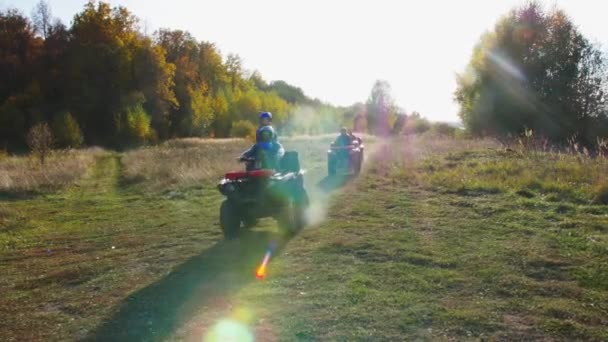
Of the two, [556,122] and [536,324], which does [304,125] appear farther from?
[536,324]

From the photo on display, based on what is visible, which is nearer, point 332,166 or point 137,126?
point 332,166

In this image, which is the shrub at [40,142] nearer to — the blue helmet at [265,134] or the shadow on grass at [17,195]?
the shadow on grass at [17,195]

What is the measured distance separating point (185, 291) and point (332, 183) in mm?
9457

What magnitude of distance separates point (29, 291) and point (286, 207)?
150 inches

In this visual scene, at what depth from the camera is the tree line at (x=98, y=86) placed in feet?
162

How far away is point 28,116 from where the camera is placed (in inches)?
1943

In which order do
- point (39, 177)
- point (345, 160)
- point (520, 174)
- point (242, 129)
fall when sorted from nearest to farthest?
point (520, 174) < point (345, 160) < point (39, 177) < point (242, 129)

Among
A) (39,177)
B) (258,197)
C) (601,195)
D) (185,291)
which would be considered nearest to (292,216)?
(258,197)

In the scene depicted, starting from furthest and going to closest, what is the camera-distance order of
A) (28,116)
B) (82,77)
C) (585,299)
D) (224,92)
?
(224,92)
(82,77)
(28,116)
(585,299)

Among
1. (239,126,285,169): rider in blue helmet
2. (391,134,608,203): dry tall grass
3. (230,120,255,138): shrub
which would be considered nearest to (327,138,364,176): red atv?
(391,134,608,203): dry tall grass

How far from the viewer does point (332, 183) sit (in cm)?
1538

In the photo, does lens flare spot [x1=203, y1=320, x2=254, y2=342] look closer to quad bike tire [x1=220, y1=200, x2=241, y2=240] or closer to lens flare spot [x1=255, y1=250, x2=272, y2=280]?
lens flare spot [x1=255, y1=250, x2=272, y2=280]

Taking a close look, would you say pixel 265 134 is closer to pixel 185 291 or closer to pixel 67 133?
pixel 185 291

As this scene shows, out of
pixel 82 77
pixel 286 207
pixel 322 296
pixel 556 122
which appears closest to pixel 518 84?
pixel 556 122
